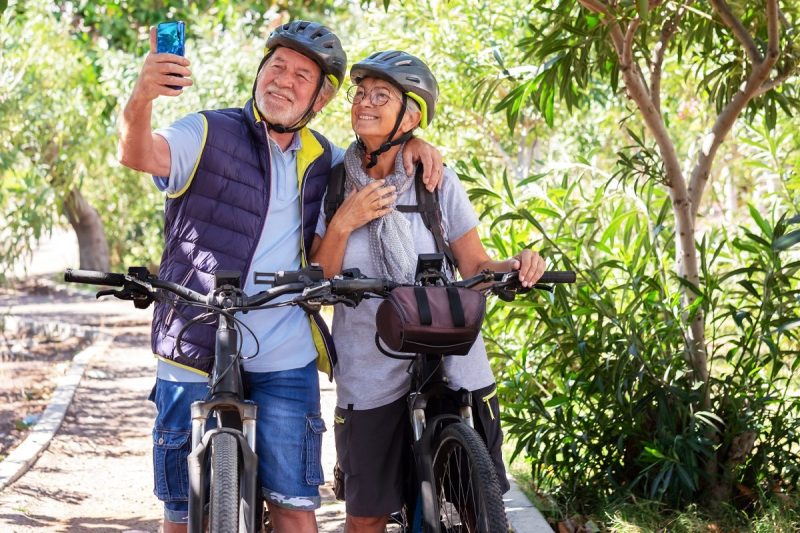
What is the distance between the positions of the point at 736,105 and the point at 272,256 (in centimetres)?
228

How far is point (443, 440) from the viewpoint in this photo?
10.8 feet

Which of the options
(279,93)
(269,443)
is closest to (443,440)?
(269,443)

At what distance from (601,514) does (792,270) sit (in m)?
1.32

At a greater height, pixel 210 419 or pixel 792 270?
pixel 792 270

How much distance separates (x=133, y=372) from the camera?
443 inches

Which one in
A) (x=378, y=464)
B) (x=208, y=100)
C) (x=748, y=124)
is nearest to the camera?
(x=378, y=464)

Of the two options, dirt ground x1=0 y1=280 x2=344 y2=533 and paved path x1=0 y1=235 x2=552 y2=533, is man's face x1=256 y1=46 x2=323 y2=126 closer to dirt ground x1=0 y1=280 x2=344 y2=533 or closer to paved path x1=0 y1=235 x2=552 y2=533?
paved path x1=0 y1=235 x2=552 y2=533

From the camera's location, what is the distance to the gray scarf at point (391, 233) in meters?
3.52

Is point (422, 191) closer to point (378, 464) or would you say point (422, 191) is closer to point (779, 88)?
point (378, 464)

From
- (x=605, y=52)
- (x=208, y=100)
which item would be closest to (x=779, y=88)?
(x=605, y=52)

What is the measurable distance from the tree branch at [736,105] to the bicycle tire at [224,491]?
2.70 m

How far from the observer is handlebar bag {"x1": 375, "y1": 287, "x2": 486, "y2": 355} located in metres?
3.10

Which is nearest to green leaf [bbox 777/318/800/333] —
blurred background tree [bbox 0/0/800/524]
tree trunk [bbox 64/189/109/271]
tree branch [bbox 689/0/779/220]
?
blurred background tree [bbox 0/0/800/524]

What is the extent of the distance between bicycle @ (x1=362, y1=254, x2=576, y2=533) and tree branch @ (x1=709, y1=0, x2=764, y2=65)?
1.58m
